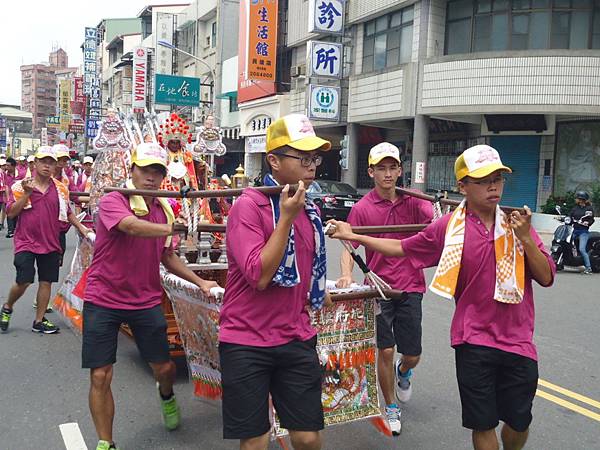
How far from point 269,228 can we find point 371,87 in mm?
19574

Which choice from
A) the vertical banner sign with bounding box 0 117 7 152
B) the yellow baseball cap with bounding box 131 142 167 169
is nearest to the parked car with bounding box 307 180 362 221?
the yellow baseball cap with bounding box 131 142 167 169

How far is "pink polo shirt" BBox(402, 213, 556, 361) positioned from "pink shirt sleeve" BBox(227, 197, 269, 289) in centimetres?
103

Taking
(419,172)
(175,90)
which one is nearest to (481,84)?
→ (419,172)

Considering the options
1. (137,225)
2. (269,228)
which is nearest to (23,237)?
(137,225)

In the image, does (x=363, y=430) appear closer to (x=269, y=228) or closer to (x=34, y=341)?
(x=269, y=228)

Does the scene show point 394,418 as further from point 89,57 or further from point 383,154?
point 89,57

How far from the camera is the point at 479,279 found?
2.90 m

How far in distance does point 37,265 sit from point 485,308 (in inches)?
187

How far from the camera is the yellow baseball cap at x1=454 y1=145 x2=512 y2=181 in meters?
2.82

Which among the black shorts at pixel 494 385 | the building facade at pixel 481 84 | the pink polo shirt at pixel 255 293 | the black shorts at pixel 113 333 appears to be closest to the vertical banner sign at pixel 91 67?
the building facade at pixel 481 84

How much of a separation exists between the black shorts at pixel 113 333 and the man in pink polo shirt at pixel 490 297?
1.71 meters

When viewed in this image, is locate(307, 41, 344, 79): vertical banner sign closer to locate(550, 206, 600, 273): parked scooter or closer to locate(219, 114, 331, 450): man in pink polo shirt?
locate(550, 206, 600, 273): parked scooter

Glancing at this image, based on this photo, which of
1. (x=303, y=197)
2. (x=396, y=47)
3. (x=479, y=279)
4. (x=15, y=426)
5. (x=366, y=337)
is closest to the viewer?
(x=303, y=197)

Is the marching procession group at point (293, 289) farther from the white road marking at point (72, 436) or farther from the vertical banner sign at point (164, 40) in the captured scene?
the vertical banner sign at point (164, 40)
